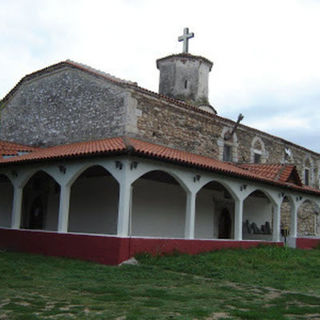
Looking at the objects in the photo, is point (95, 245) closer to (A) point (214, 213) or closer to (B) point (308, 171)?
(A) point (214, 213)

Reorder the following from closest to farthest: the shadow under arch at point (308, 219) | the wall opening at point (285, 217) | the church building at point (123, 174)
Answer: the church building at point (123, 174), the wall opening at point (285, 217), the shadow under arch at point (308, 219)

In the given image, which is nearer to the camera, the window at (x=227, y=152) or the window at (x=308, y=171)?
the window at (x=227, y=152)

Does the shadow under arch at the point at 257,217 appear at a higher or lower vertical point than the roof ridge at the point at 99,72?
lower

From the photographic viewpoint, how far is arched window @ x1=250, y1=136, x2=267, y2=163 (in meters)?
20.3

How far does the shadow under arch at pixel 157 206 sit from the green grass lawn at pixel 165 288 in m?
2.79

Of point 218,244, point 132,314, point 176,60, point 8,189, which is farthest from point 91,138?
point 132,314

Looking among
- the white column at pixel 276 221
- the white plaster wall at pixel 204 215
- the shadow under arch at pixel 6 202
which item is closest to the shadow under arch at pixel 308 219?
the white column at pixel 276 221

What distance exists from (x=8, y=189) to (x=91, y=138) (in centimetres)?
416

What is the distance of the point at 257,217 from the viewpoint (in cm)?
1936

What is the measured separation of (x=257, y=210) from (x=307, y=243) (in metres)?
2.52

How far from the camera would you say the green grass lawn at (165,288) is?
589 centimetres

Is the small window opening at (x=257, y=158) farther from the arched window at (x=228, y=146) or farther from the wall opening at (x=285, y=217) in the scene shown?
the wall opening at (x=285, y=217)

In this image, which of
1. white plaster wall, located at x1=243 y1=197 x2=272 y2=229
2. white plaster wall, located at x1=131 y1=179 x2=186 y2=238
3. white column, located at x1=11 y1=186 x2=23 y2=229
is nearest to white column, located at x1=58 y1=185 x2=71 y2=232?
white column, located at x1=11 y1=186 x2=23 y2=229

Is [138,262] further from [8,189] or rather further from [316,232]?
[316,232]
